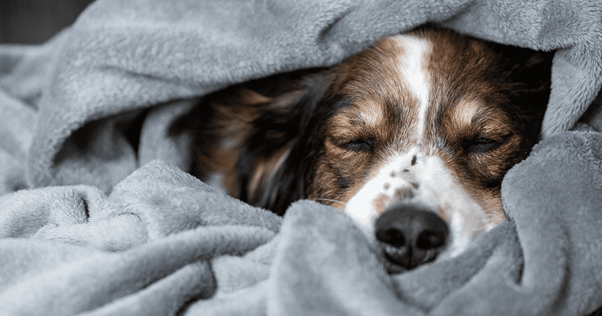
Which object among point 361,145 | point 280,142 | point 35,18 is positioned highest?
point 35,18

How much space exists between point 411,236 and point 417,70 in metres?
0.57

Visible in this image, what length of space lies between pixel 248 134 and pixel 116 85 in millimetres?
496

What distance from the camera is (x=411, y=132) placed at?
4.14ft

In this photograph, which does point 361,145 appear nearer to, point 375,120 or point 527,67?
point 375,120

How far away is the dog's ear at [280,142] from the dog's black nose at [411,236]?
543mm

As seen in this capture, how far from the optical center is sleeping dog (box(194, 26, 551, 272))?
1.05m

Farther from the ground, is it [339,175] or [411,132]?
[411,132]

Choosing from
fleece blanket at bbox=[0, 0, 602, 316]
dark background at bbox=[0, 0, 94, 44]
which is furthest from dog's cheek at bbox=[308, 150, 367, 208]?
dark background at bbox=[0, 0, 94, 44]

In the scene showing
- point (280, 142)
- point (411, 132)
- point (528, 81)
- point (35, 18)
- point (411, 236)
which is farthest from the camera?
point (35, 18)

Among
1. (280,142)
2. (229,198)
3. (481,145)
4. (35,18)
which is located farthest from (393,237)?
(35,18)

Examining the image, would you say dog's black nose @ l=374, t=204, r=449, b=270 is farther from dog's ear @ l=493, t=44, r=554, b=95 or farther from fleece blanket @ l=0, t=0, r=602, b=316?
dog's ear @ l=493, t=44, r=554, b=95

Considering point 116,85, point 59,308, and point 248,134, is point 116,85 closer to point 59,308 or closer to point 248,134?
point 248,134

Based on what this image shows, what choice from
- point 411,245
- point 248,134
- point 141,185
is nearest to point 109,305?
point 141,185

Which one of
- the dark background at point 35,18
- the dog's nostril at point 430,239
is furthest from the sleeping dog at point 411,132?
the dark background at point 35,18
